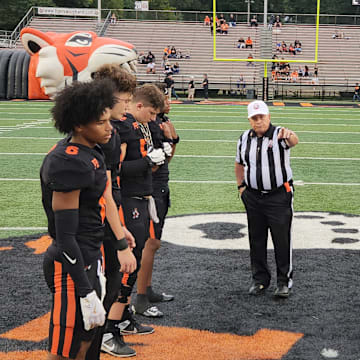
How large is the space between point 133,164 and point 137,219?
37 cm

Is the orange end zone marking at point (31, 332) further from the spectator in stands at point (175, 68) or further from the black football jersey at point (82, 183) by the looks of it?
the spectator in stands at point (175, 68)

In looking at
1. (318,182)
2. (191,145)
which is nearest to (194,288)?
(318,182)

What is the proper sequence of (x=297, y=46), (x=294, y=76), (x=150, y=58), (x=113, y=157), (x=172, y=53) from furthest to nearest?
(x=172, y=53)
(x=150, y=58)
(x=294, y=76)
(x=297, y=46)
(x=113, y=157)

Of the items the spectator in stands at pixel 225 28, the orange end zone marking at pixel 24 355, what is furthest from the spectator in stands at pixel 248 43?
the orange end zone marking at pixel 24 355

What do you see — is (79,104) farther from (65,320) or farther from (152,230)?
(152,230)

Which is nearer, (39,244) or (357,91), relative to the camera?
(39,244)

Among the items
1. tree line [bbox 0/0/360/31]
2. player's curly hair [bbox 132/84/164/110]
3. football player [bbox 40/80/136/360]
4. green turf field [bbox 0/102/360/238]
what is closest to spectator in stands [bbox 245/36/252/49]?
tree line [bbox 0/0/360/31]

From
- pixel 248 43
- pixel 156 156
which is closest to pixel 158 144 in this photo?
pixel 156 156

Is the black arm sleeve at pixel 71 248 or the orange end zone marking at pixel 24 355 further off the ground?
the black arm sleeve at pixel 71 248

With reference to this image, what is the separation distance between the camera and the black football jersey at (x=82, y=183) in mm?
2641

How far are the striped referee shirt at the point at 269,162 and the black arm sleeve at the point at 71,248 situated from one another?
2.48 m

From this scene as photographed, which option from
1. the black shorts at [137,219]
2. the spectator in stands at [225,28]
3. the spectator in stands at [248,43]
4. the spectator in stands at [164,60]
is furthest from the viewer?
the spectator in stands at [164,60]

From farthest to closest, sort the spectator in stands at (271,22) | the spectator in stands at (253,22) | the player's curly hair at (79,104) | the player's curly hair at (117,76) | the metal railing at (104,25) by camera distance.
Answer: the metal railing at (104,25), the spectator in stands at (271,22), the spectator in stands at (253,22), the player's curly hair at (117,76), the player's curly hair at (79,104)

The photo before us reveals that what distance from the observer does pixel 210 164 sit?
1130 centimetres
